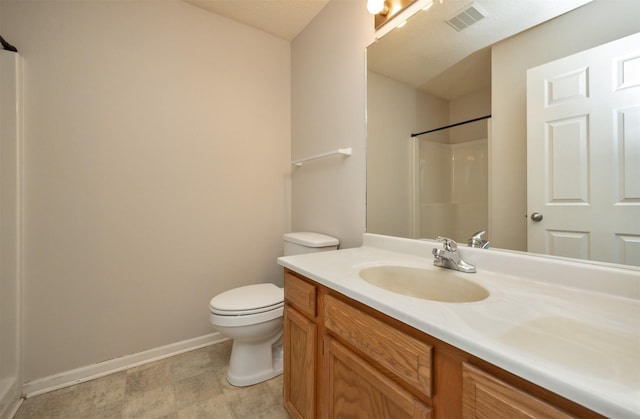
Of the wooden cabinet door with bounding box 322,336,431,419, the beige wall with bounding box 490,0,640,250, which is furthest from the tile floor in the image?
the beige wall with bounding box 490,0,640,250

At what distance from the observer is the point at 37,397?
4.45 feet

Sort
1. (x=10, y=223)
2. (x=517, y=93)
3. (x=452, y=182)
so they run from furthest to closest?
(x=10, y=223) → (x=452, y=182) → (x=517, y=93)

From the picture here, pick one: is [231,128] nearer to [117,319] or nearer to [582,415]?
[117,319]

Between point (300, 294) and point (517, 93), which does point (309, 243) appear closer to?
point (300, 294)

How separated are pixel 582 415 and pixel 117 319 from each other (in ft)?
6.76

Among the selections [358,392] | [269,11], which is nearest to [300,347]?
[358,392]

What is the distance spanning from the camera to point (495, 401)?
0.46 metres

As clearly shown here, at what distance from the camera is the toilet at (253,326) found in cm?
137

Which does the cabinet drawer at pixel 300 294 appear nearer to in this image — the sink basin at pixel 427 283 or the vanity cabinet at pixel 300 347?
the vanity cabinet at pixel 300 347

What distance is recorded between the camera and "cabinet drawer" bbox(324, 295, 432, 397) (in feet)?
1.92

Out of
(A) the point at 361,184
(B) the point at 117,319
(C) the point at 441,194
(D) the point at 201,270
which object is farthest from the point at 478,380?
(B) the point at 117,319

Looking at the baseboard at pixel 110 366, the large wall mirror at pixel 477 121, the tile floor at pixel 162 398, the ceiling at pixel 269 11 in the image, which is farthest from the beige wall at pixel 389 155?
the baseboard at pixel 110 366

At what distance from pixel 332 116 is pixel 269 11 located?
35.0 inches

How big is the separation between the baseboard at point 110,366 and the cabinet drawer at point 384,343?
1391 mm
